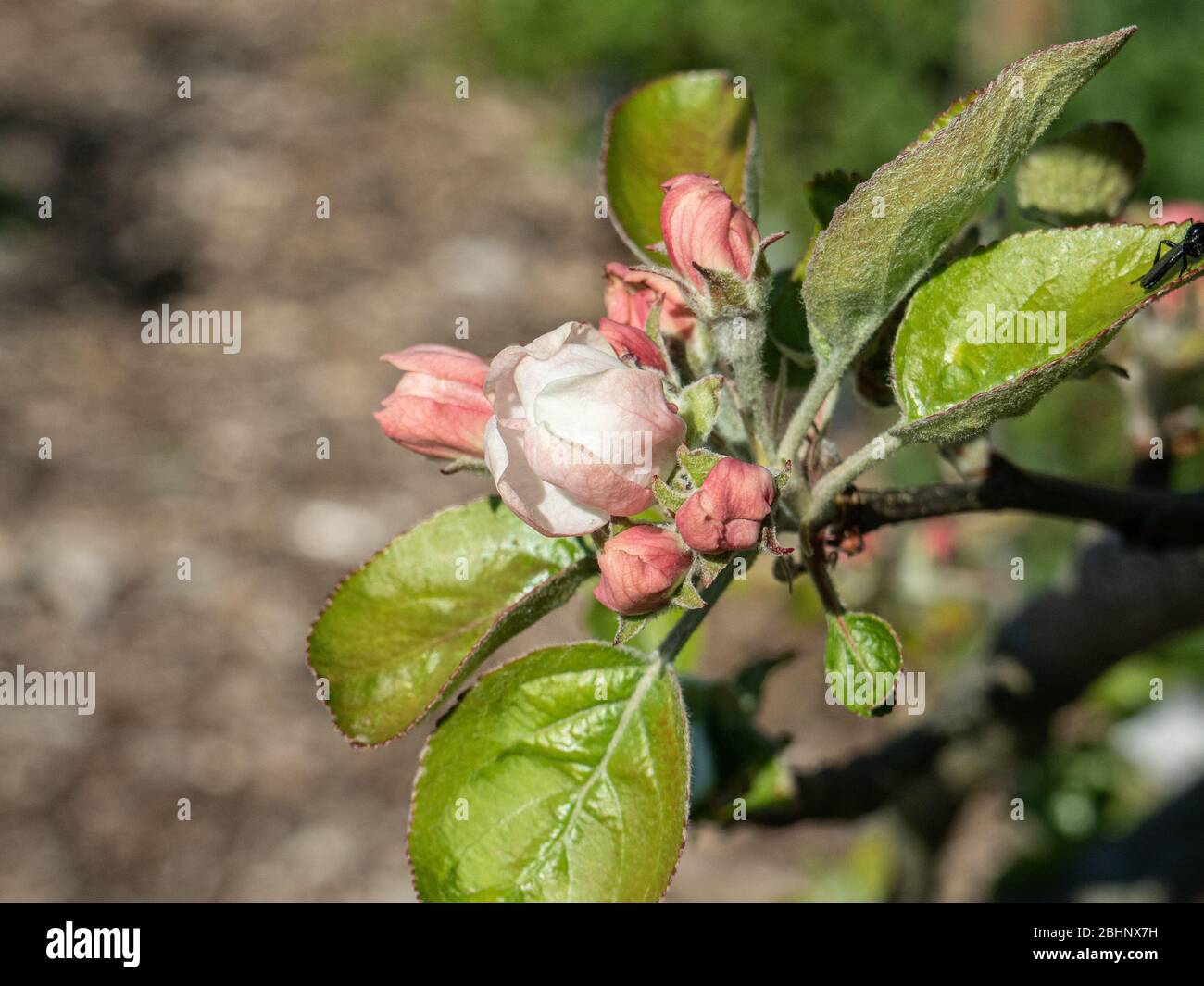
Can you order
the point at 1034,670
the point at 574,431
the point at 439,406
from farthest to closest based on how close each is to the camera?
the point at 1034,670 < the point at 439,406 < the point at 574,431

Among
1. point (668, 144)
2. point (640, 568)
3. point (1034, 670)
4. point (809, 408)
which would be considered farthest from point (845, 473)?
point (1034, 670)

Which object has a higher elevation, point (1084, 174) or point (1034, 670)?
point (1084, 174)

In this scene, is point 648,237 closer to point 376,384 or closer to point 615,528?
point 615,528

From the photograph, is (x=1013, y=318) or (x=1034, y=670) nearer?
(x=1013, y=318)

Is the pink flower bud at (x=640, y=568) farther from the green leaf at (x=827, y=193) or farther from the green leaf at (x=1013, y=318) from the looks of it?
the green leaf at (x=827, y=193)

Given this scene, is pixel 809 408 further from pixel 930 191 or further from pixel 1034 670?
pixel 1034 670
